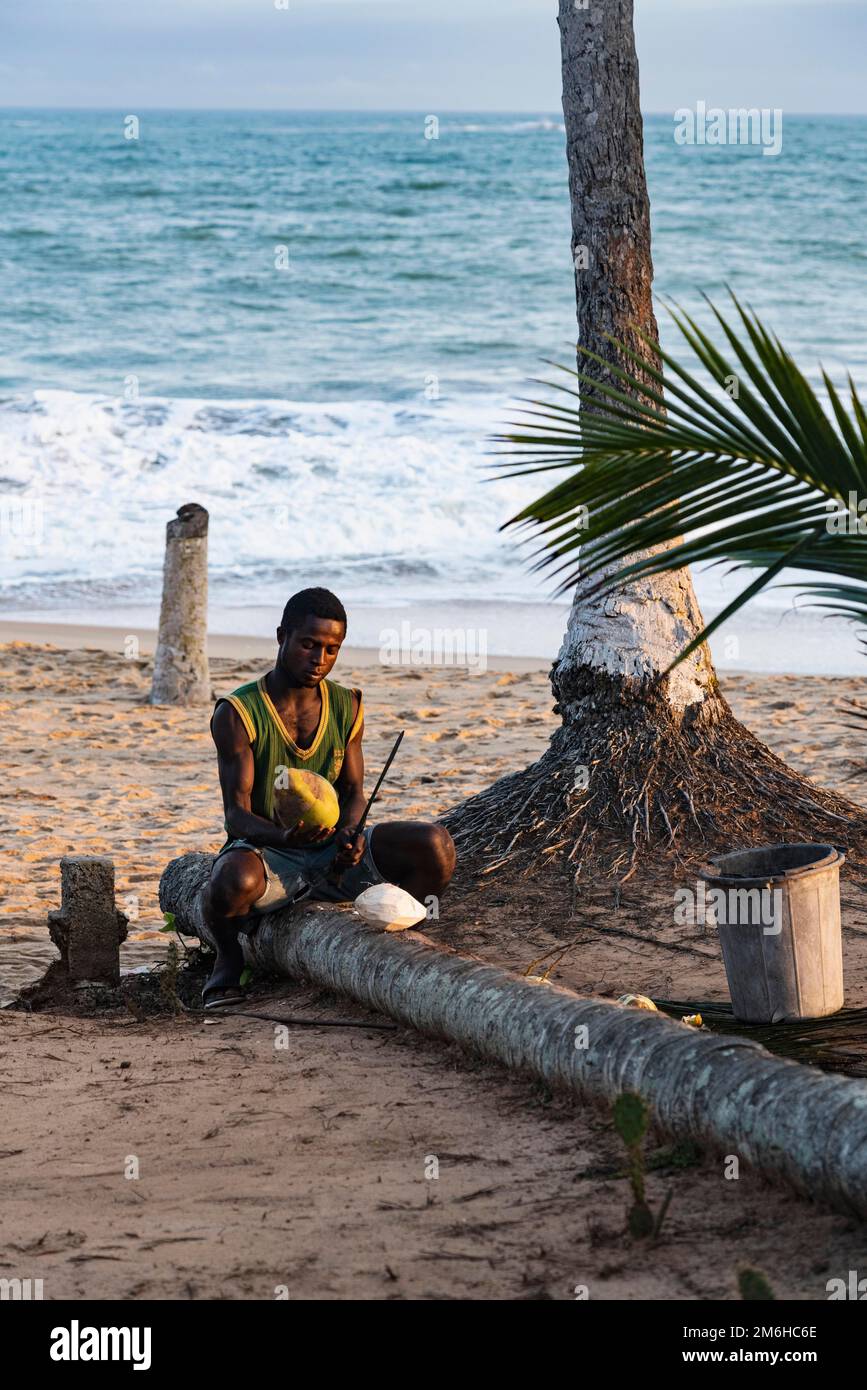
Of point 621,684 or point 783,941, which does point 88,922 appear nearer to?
point 621,684

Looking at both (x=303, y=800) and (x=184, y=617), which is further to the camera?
(x=184, y=617)

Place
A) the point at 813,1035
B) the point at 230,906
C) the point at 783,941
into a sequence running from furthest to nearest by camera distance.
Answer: the point at 230,906 < the point at 783,941 < the point at 813,1035

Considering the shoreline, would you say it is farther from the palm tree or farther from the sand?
the palm tree

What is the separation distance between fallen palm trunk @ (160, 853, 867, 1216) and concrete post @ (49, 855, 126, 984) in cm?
46

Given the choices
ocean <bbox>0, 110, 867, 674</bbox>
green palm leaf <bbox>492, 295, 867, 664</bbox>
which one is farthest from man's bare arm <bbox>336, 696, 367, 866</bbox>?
ocean <bbox>0, 110, 867, 674</bbox>

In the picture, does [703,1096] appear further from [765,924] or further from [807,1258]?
[765,924]

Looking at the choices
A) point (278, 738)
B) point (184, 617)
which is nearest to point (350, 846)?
point (278, 738)

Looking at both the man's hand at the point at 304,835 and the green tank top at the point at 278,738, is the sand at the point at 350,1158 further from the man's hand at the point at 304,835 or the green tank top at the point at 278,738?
the green tank top at the point at 278,738

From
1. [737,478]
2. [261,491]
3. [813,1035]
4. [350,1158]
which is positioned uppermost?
[261,491]

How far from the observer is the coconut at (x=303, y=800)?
439cm

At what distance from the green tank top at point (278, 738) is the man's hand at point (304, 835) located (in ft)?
0.44

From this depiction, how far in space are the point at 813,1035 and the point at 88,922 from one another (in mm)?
2354

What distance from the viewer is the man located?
4.39 metres

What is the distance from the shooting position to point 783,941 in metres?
3.79
